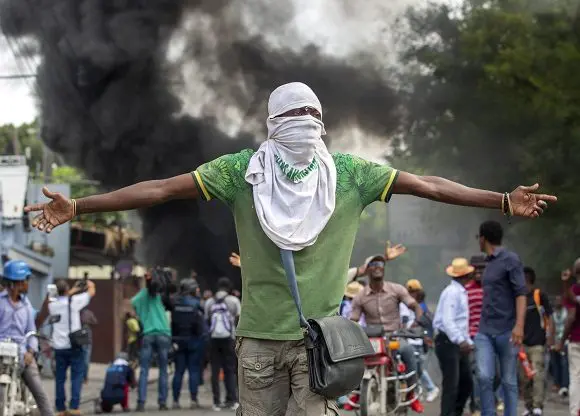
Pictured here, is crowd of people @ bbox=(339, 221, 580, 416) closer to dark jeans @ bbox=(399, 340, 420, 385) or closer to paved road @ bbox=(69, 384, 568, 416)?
dark jeans @ bbox=(399, 340, 420, 385)

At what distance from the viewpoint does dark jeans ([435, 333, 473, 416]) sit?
12.5 metres

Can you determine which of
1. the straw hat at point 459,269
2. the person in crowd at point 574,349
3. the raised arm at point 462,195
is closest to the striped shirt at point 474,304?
the straw hat at point 459,269

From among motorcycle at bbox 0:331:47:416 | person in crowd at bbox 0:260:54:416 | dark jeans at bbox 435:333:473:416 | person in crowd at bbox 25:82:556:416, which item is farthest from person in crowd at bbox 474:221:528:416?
person in crowd at bbox 25:82:556:416

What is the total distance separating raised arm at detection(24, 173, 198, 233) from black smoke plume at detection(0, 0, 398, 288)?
3056 centimetres

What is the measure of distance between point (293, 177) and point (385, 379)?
26.0 ft

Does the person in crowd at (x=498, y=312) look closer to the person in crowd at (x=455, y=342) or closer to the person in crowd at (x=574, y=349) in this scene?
the person in crowd at (x=574, y=349)

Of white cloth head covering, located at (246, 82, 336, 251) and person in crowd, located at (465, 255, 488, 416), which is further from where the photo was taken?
person in crowd, located at (465, 255, 488, 416)

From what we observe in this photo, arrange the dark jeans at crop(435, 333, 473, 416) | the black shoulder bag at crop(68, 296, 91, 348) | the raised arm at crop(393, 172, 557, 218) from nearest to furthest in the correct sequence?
1. the raised arm at crop(393, 172, 557, 218)
2. the dark jeans at crop(435, 333, 473, 416)
3. the black shoulder bag at crop(68, 296, 91, 348)

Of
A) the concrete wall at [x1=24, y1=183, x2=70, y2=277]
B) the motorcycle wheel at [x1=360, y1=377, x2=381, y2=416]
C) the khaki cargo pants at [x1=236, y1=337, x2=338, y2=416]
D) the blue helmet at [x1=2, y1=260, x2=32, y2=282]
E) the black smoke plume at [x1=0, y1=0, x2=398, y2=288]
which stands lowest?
the khaki cargo pants at [x1=236, y1=337, x2=338, y2=416]

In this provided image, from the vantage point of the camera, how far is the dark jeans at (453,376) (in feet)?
40.9

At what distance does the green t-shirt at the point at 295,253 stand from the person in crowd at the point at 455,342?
305 inches

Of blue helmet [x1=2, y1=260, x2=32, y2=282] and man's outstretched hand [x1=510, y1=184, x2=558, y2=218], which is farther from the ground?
blue helmet [x1=2, y1=260, x2=32, y2=282]

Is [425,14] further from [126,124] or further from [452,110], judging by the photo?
[126,124]

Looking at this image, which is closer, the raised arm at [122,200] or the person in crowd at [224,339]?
the raised arm at [122,200]
